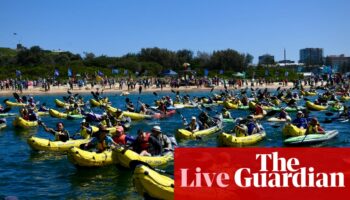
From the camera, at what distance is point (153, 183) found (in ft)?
38.0

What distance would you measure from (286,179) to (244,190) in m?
1.54

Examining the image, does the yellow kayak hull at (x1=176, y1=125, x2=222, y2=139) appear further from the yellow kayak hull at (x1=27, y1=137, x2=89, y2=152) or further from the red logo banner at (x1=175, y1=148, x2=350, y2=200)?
the red logo banner at (x1=175, y1=148, x2=350, y2=200)

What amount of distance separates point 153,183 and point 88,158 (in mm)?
5136

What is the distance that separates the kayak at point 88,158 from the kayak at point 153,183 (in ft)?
14.0

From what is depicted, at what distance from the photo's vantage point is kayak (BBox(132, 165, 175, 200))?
11570 millimetres

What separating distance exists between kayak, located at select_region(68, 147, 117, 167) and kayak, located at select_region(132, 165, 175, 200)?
4.26 meters

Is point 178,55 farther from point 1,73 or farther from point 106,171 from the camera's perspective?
point 106,171

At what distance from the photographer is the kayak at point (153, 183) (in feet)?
38.0

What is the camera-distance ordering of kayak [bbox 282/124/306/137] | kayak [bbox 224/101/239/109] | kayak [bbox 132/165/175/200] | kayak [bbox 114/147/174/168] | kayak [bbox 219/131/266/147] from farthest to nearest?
kayak [bbox 224/101/239/109] < kayak [bbox 282/124/306/137] < kayak [bbox 219/131/266/147] < kayak [bbox 114/147/174/168] < kayak [bbox 132/165/175/200]

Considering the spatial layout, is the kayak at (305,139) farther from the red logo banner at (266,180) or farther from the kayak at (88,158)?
the red logo banner at (266,180)

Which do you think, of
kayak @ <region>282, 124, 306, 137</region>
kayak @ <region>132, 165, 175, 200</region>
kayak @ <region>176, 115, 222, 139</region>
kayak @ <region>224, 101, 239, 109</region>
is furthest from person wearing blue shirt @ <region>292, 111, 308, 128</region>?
kayak @ <region>224, 101, 239, 109</region>

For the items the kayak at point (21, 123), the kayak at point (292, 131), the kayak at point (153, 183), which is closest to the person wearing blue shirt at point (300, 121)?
the kayak at point (292, 131)

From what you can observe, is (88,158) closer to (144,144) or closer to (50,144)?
(144,144)

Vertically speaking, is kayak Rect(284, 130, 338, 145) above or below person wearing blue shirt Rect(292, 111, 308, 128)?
below
